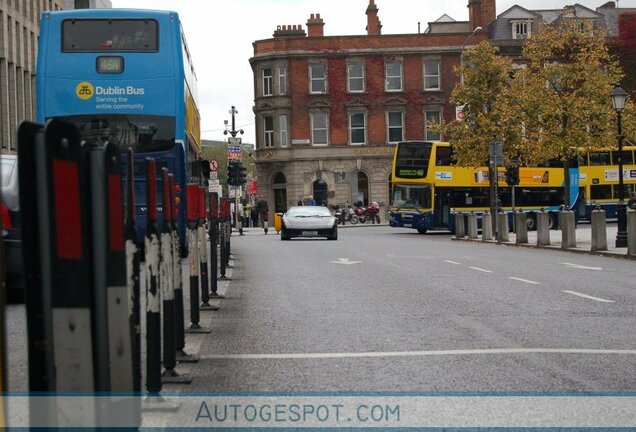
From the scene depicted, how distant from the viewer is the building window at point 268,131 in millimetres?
74750

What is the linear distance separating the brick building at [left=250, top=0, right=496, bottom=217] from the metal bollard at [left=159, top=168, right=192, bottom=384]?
66544mm

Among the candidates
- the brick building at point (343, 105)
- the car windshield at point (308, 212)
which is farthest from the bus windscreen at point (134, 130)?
the brick building at point (343, 105)

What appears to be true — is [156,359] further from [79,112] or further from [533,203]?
[533,203]

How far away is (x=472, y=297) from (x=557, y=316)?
244 cm

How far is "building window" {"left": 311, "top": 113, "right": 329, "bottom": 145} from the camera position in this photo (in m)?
74.5

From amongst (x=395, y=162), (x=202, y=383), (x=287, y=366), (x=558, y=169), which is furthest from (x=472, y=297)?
(x=558, y=169)

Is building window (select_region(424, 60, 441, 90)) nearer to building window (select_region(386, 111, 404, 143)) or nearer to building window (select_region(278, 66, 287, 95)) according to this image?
building window (select_region(386, 111, 404, 143))

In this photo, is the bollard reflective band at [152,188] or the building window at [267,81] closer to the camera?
the bollard reflective band at [152,188]

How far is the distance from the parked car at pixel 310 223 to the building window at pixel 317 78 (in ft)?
115

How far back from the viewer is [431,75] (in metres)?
75.4

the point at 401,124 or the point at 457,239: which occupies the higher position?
the point at 401,124

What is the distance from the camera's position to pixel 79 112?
784 inches

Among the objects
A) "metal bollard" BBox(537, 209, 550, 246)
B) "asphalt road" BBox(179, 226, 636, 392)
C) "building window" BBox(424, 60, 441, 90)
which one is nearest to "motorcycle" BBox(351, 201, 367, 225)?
"building window" BBox(424, 60, 441, 90)

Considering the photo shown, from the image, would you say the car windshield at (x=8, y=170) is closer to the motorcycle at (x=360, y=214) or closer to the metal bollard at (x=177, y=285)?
the metal bollard at (x=177, y=285)
